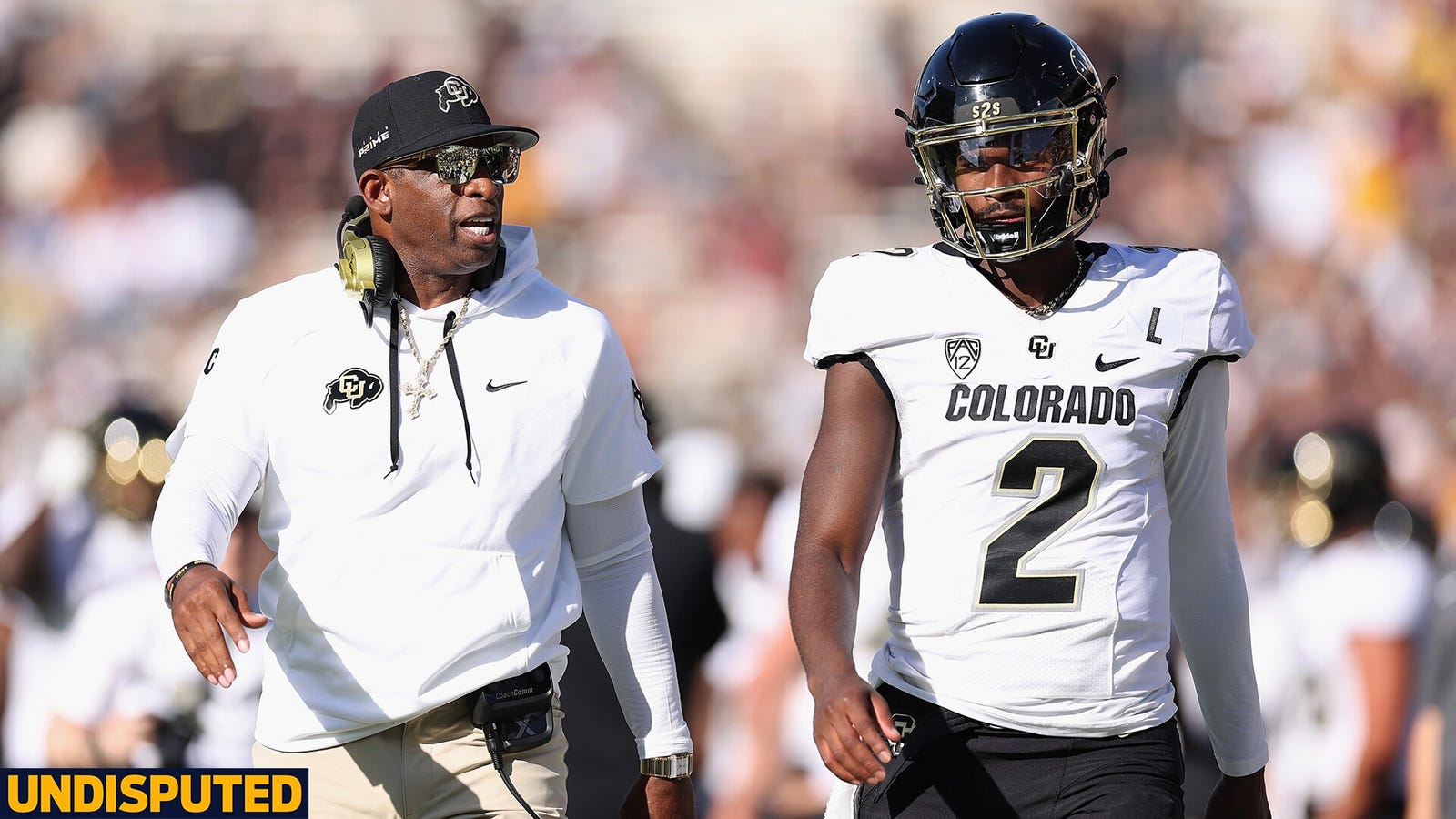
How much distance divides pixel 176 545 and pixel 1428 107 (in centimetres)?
1045

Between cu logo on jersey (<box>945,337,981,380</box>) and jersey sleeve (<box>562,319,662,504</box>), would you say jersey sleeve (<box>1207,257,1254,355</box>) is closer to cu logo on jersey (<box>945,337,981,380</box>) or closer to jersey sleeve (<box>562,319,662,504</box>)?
cu logo on jersey (<box>945,337,981,380</box>)

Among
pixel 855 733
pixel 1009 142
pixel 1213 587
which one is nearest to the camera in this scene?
pixel 855 733

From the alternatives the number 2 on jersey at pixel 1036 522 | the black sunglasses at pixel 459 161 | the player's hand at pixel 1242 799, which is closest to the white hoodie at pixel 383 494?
the black sunglasses at pixel 459 161

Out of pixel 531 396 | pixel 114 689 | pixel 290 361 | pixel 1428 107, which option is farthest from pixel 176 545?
pixel 1428 107

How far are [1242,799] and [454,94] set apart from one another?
204 cm

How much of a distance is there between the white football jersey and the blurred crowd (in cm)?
573

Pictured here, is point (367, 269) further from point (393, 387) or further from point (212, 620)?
point (212, 620)

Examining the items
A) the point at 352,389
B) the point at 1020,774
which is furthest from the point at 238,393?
the point at 1020,774

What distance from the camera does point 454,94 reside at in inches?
137

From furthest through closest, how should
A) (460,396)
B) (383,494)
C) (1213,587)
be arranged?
(460,396) < (383,494) < (1213,587)

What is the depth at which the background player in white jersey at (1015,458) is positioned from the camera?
2.82 m

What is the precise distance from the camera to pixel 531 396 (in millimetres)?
3389

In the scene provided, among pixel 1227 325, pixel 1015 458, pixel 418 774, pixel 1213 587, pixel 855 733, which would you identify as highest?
pixel 1227 325

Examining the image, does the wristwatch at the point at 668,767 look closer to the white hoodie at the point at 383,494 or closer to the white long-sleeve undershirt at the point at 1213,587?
the white hoodie at the point at 383,494
